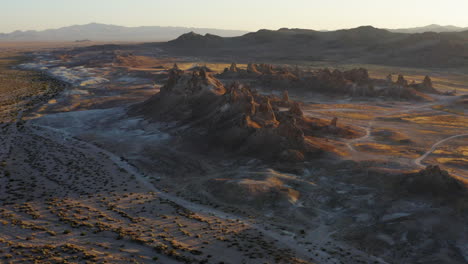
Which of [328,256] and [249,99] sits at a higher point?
[249,99]

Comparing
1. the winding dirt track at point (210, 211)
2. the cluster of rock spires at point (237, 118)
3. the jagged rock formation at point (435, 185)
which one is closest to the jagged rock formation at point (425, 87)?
the cluster of rock spires at point (237, 118)

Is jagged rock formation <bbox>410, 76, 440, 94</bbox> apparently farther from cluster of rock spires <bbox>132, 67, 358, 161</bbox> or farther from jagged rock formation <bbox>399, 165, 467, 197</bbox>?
jagged rock formation <bbox>399, 165, 467, 197</bbox>

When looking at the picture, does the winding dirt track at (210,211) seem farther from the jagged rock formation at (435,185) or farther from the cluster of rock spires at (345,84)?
the cluster of rock spires at (345,84)

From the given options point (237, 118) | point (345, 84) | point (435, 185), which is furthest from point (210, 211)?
point (345, 84)

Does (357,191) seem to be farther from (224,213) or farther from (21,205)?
(21,205)

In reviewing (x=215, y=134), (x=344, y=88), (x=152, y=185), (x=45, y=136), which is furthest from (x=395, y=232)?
(x=344, y=88)

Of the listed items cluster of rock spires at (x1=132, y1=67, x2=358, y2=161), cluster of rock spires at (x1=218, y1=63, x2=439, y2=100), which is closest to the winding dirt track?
cluster of rock spires at (x1=132, y1=67, x2=358, y2=161)

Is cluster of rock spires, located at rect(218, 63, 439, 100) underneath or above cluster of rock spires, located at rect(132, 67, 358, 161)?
above
